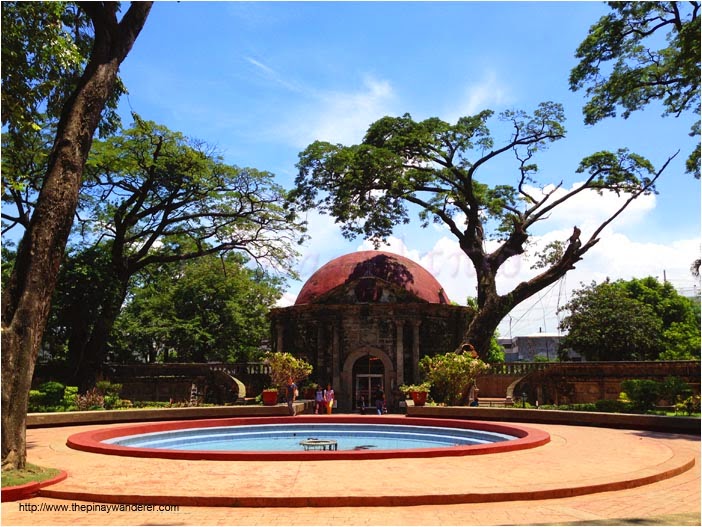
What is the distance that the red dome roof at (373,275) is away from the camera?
28.0 m

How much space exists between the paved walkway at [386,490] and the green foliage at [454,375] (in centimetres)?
965

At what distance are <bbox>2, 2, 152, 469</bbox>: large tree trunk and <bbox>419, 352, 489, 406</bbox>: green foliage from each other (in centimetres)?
1423

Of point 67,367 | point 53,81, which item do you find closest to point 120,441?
point 53,81

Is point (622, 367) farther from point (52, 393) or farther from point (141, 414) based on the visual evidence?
point (52, 393)

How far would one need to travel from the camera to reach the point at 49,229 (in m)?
9.42

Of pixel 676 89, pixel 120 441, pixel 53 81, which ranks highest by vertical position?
pixel 676 89

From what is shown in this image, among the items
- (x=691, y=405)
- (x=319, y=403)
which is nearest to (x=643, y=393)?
(x=691, y=405)

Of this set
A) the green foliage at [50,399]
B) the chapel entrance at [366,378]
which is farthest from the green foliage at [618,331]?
the green foliage at [50,399]

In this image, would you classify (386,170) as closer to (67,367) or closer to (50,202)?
(67,367)

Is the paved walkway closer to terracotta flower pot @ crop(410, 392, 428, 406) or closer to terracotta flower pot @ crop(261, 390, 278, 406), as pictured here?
terracotta flower pot @ crop(410, 392, 428, 406)

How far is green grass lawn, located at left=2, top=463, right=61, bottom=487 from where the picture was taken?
7.85 m

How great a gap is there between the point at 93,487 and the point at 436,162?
2190cm

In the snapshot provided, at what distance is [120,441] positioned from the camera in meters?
14.5

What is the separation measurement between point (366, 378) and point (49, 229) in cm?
1896
